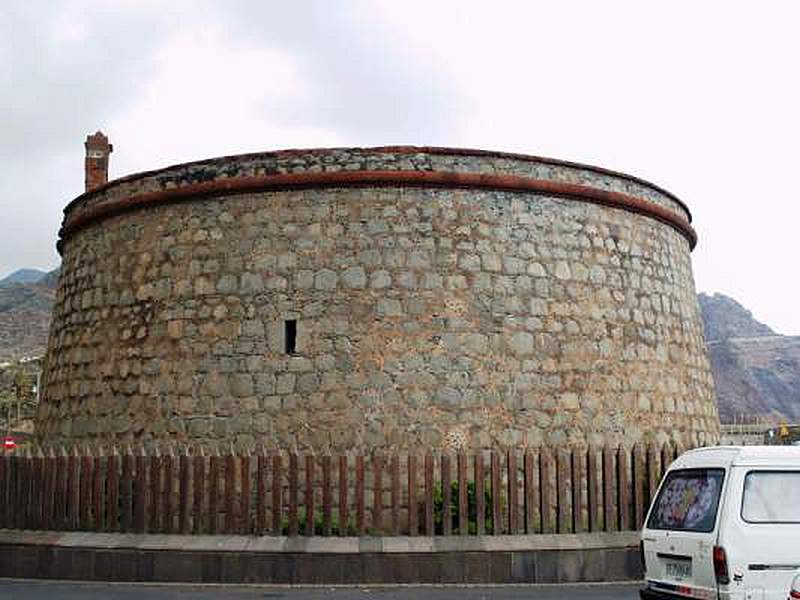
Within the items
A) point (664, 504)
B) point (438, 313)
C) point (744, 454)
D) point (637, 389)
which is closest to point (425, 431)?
point (438, 313)

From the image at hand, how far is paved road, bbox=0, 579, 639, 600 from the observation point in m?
8.56

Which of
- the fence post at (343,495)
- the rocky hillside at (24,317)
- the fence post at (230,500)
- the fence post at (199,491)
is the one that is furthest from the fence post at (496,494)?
the rocky hillside at (24,317)

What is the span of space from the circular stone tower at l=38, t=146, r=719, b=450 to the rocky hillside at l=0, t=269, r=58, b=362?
54.2 metres

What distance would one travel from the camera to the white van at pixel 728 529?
6.38 m

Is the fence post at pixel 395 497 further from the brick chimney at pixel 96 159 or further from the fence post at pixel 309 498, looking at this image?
the brick chimney at pixel 96 159

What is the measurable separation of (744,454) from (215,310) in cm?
730

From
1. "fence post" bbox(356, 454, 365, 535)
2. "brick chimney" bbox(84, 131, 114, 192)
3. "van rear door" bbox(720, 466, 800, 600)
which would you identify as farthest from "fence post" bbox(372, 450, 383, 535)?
"brick chimney" bbox(84, 131, 114, 192)

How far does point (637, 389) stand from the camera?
13055 mm

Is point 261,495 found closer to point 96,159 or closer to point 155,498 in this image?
point 155,498

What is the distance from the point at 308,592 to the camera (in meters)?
8.87

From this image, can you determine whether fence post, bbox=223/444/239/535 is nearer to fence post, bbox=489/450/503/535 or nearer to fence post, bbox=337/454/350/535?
fence post, bbox=337/454/350/535

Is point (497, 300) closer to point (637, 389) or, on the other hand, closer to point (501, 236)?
point (501, 236)

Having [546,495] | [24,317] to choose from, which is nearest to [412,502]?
[546,495]

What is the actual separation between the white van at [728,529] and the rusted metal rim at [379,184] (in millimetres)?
5762
